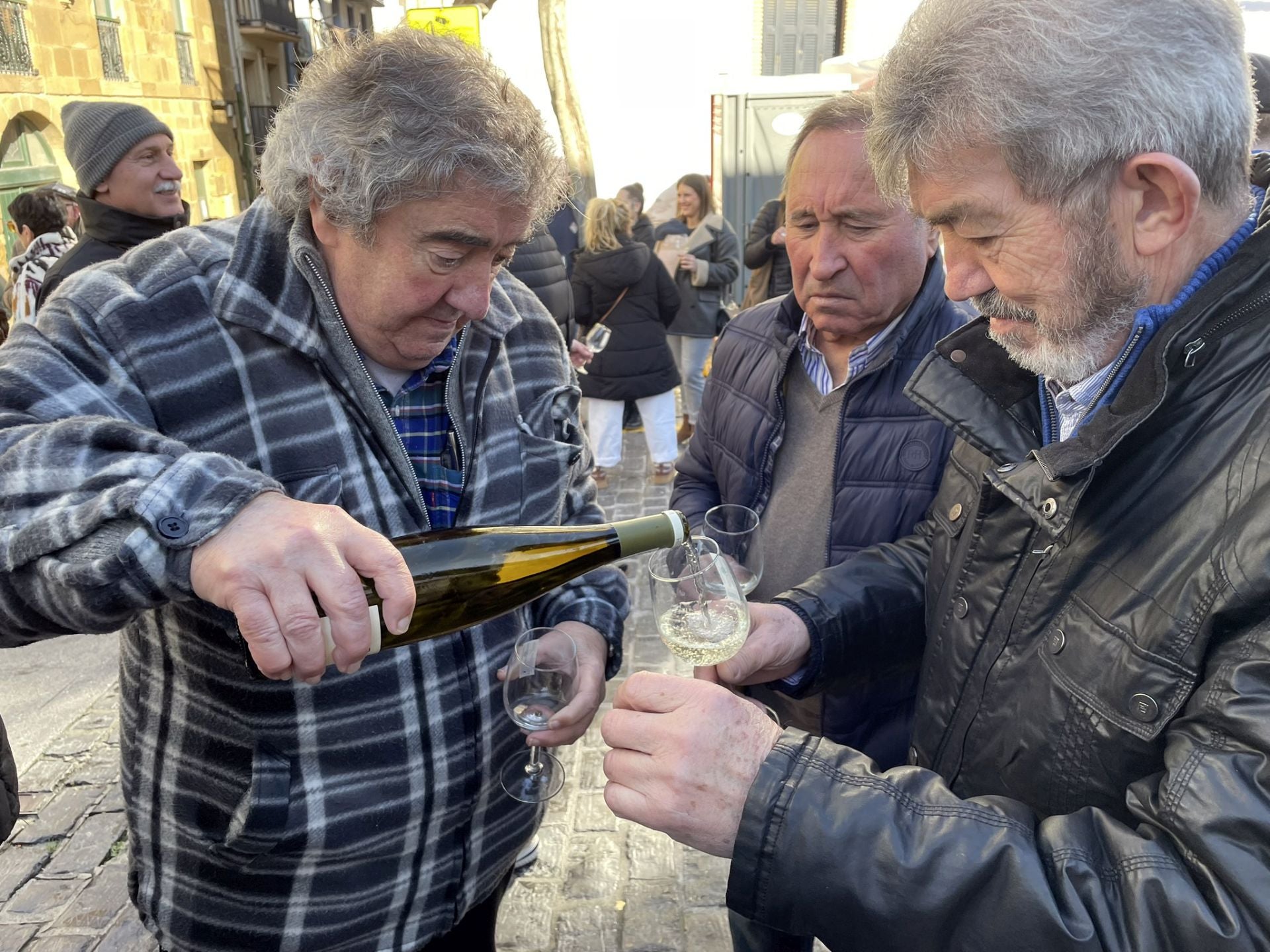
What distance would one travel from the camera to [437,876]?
1963 mm

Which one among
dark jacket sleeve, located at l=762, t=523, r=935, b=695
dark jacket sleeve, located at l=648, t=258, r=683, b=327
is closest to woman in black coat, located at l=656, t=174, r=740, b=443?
dark jacket sleeve, located at l=648, t=258, r=683, b=327

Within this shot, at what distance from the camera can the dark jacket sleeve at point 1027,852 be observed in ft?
3.59

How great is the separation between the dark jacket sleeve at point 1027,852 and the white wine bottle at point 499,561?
732mm

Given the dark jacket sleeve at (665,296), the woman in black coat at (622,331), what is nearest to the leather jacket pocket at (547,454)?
the woman in black coat at (622,331)

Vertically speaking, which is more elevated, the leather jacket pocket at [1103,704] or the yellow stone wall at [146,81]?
the yellow stone wall at [146,81]

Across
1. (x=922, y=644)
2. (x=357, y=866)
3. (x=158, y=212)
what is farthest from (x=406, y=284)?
(x=158, y=212)

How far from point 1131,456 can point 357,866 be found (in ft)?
5.27

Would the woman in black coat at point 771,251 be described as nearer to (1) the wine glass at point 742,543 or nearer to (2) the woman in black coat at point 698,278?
(2) the woman in black coat at point 698,278

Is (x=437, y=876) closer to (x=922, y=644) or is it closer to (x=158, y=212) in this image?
(x=922, y=644)

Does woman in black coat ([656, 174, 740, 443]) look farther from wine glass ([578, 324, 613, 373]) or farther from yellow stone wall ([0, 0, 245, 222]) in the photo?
yellow stone wall ([0, 0, 245, 222])

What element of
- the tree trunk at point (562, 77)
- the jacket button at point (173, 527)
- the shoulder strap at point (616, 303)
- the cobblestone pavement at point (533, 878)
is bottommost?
the cobblestone pavement at point (533, 878)

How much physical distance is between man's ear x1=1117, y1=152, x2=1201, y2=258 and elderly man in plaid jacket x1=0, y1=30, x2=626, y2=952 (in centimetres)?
105

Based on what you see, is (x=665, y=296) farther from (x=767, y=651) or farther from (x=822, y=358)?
(x=767, y=651)

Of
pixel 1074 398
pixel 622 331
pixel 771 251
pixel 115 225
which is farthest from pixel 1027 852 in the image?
pixel 771 251
